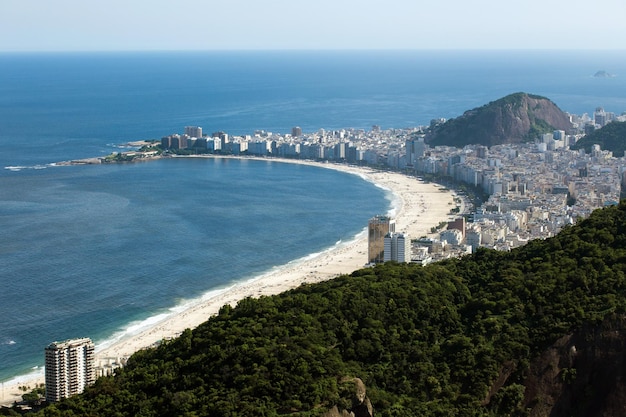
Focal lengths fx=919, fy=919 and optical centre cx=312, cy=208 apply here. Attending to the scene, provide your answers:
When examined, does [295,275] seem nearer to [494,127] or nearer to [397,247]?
[397,247]

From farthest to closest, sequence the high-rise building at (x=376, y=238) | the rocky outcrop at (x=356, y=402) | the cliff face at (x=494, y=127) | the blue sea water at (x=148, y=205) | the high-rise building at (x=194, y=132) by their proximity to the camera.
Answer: the high-rise building at (x=194, y=132) → the cliff face at (x=494, y=127) → the high-rise building at (x=376, y=238) → the blue sea water at (x=148, y=205) → the rocky outcrop at (x=356, y=402)

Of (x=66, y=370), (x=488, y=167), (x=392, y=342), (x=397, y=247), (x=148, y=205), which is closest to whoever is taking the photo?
(x=392, y=342)

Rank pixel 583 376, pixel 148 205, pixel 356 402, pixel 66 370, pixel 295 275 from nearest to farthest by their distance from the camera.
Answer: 1. pixel 356 402
2. pixel 583 376
3. pixel 66 370
4. pixel 295 275
5. pixel 148 205

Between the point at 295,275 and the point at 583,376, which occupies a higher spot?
the point at 583,376

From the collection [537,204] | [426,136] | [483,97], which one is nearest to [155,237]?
[537,204]

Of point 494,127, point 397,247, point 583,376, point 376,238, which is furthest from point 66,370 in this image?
point 494,127

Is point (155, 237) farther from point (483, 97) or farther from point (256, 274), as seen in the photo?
point (483, 97)

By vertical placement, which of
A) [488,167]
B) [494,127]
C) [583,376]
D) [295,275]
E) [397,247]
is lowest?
[295,275]

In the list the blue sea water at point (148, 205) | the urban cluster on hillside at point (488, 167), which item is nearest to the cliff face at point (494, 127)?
the urban cluster on hillside at point (488, 167)

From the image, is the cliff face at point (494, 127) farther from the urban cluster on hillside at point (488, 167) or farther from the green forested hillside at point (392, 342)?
the green forested hillside at point (392, 342)
